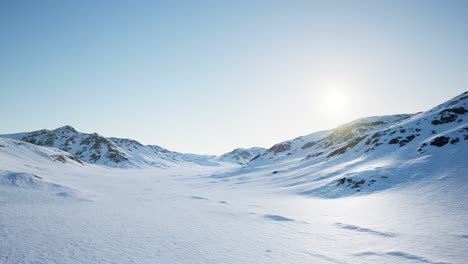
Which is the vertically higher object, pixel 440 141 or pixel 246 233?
pixel 440 141

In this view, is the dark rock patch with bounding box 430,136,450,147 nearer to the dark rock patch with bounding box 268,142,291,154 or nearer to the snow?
the snow

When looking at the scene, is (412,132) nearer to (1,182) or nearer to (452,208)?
(452,208)

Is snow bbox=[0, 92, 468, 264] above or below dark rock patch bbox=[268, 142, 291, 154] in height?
below

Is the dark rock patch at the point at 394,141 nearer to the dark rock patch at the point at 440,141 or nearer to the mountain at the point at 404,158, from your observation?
the mountain at the point at 404,158

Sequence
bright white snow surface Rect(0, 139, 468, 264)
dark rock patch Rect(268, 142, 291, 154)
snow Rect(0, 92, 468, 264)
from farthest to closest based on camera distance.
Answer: dark rock patch Rect(268, 142, 291, 154)
snow Rect(0, 92, 468, 264)
bright white snow surface Rect(0, 139, 468, 264)

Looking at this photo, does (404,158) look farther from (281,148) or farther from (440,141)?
(281,148)

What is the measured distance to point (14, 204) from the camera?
20.5m

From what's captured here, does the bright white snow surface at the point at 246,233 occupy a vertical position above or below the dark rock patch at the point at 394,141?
below

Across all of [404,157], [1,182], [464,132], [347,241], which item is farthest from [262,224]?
[464,132]

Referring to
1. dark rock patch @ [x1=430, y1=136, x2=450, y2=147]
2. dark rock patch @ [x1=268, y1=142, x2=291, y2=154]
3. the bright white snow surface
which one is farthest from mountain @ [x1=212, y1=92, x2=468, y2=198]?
dark rock patch @ [x1=268, y1=142, x2=291, y2=154]

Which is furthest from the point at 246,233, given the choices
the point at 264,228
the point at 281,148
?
the point at 281,148

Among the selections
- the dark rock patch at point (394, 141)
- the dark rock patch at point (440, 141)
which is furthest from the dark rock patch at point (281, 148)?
the dark rock patch at point (440, 141)

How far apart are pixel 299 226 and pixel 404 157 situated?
32.6m

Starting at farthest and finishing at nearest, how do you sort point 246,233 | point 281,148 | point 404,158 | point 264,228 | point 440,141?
1. point 281,148
2. point 404,158
3. point 440,141
4. point 264,228
5. point 246,233
